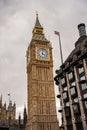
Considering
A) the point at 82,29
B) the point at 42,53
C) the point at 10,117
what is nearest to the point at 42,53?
the point at 42,53

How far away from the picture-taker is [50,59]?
299ft

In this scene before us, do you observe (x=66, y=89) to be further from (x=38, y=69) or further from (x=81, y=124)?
(x=38, y=69)

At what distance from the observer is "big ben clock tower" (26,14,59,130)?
252 ft

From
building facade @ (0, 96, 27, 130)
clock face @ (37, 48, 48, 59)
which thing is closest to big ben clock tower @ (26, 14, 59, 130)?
clock face @ (37, 48, 48, 59)

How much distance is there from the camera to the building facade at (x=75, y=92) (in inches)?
1788

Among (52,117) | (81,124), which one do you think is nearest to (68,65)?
(81,124)

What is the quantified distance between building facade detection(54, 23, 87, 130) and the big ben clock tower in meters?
24.9

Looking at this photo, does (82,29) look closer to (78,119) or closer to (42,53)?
(78,119)

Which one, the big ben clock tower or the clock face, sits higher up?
the clock face

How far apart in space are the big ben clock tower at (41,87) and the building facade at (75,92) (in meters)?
24.9

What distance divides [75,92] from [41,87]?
36.8 m

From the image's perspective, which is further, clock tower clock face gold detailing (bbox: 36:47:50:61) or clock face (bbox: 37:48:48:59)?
clock face (bbox: 37:48:48:59)

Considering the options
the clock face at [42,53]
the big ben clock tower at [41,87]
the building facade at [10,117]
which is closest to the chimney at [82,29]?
the big ben clock tower at [41,87]

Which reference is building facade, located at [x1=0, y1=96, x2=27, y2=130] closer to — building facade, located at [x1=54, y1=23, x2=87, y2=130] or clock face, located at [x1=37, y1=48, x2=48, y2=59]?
clock face, located at [x1=37, y1=48, x2=48, y2=59]
